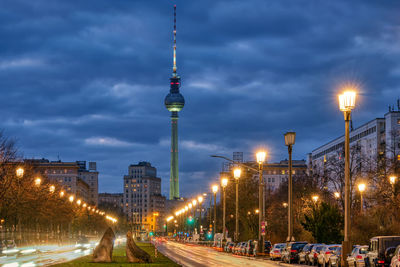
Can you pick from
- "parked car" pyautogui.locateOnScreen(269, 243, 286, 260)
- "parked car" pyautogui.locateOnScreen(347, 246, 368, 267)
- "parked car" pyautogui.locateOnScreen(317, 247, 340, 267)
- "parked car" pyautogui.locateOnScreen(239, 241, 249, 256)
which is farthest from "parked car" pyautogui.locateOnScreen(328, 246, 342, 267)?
"parked car" pyautogui.locateOnScreen(239, 241, 249, 256)

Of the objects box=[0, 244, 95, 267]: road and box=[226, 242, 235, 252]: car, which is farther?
box=[226, 242, 235, 252]: car

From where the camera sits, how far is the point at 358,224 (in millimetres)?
63375

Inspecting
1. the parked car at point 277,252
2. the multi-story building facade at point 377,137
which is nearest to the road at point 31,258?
the parked car at point 277,252

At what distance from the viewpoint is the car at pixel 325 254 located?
136ft

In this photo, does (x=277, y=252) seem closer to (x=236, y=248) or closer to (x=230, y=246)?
(x=236, y=248)

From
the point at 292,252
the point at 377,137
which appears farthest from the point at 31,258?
the point at 377,137

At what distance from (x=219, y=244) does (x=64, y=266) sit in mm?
63864

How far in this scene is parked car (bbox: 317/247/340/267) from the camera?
136 feet

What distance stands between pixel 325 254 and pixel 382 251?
9.27 m

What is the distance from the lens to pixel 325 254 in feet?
138

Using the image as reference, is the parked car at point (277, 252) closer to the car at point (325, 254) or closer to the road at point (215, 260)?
the road at point (215, 260)

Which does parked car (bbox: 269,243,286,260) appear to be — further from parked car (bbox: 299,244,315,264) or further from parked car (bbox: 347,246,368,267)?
parked car (bbox: 347,246,368,267)

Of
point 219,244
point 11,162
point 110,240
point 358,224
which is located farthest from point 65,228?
point 110,240

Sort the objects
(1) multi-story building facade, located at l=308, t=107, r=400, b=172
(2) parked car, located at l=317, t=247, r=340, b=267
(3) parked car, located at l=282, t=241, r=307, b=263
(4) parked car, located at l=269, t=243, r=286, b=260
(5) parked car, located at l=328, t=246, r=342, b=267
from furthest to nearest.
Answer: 1. (1) multi-story building facade, located at l=308, t=107, r=400, b=172
2. (4) parked car, located at l=269, t=243, r=286, b=260
3. (3) parked car, located at l=282, t=241, r=307, b=263
4. (2) parked car, located at l=317, t=247, r=340, b=267
5. (5) parked car, located at l=328, t=246, r=342, b=267
